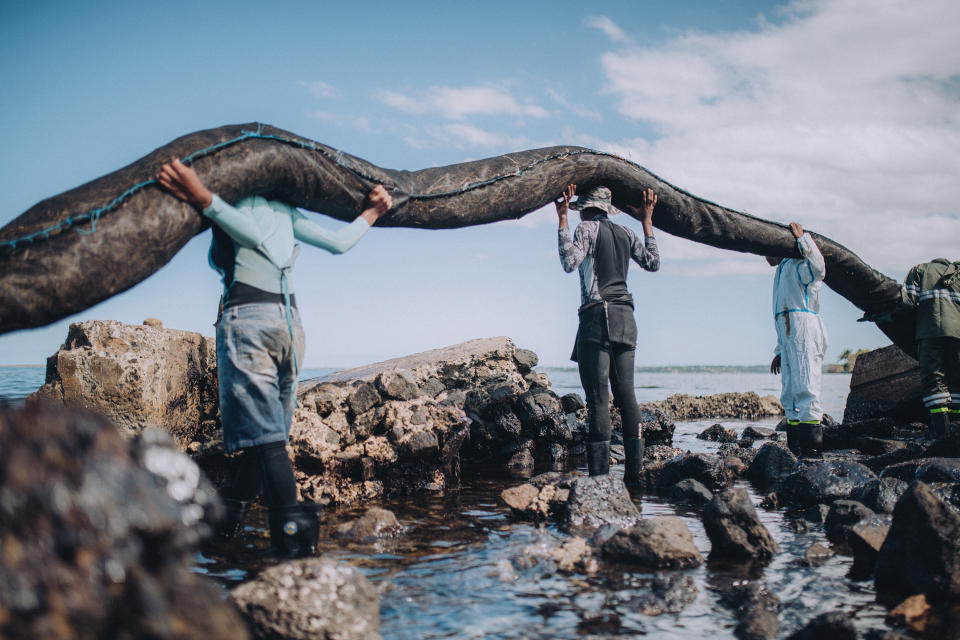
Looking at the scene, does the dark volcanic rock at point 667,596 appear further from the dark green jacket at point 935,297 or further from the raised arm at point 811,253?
the dark green jacket at point 935,297

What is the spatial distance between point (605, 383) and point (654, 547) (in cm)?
218

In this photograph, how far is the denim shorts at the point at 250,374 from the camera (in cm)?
340

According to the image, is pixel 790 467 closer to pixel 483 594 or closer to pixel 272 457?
pixel 483 594

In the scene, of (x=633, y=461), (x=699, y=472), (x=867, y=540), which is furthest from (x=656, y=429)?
(x=867, y=540)

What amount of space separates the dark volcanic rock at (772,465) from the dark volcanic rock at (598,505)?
2.69 m

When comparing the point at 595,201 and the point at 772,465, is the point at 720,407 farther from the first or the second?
the point at 595,201

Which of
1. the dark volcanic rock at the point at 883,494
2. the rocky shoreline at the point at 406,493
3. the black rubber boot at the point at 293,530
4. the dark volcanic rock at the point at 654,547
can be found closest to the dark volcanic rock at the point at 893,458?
the rocky shoreline at the point at 406,493

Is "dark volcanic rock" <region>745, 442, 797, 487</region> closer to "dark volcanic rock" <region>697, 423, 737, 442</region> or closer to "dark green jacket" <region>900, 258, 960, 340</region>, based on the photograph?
"dark green jacket" <region>900, 258, 960, 340</region>

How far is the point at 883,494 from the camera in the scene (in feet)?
14.8

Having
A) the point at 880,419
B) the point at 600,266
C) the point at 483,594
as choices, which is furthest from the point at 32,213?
the point at 880,419

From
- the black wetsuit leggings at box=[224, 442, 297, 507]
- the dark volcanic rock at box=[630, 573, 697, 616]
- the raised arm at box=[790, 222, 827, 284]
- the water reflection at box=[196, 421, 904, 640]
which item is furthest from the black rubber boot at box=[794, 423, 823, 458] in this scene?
the black wetsuit leggings at box=[224, 442, 297, 507]

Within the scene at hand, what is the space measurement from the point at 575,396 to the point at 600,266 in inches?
193

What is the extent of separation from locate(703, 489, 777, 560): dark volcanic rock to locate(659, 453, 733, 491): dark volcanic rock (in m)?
2.35

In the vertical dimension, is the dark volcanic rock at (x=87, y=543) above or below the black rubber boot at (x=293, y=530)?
above
